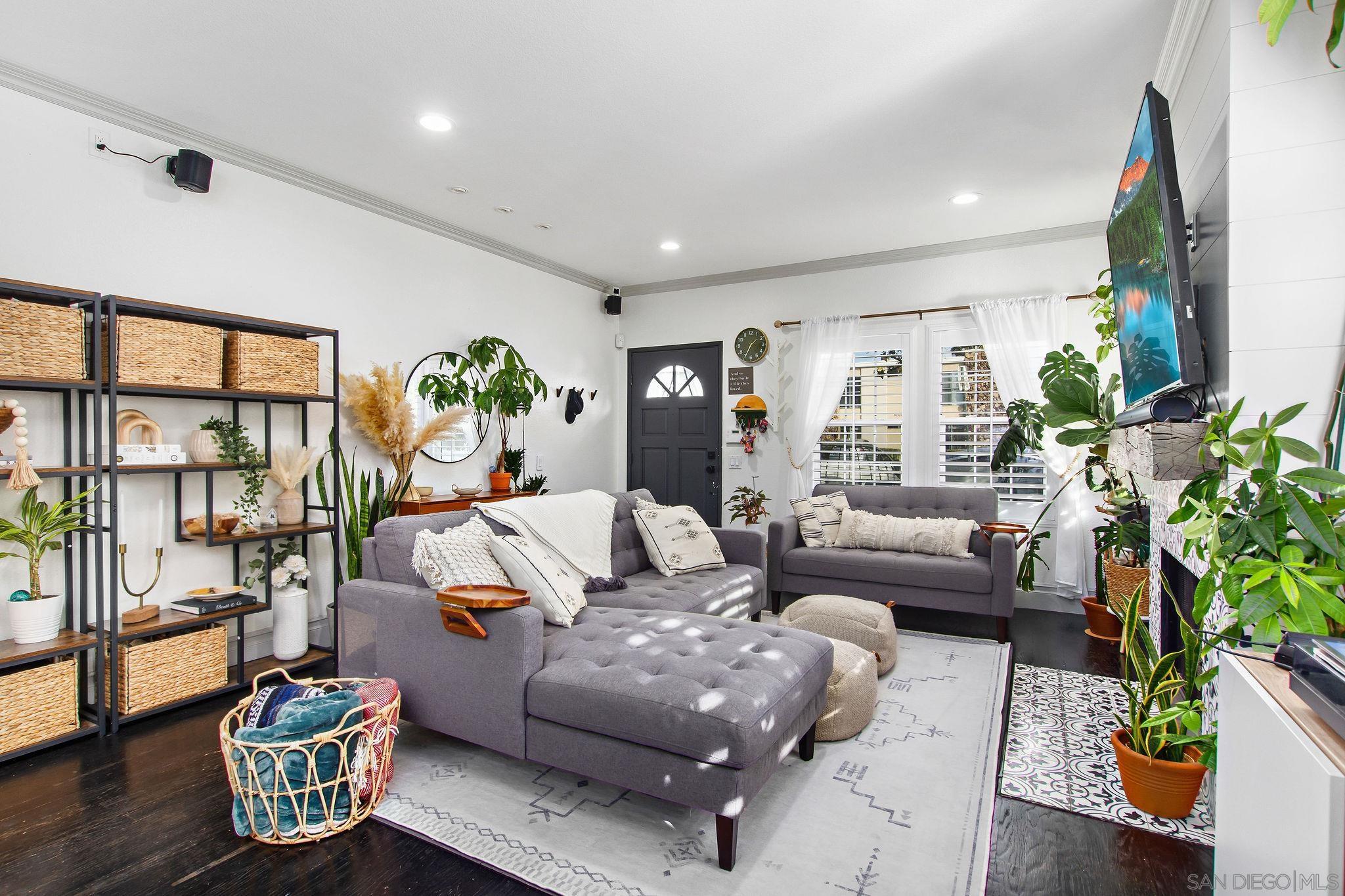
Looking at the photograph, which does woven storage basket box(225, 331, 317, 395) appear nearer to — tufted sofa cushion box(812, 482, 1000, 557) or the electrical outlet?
the electrical outlet

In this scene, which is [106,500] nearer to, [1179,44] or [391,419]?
[391,419]

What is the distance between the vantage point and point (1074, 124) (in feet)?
10.2

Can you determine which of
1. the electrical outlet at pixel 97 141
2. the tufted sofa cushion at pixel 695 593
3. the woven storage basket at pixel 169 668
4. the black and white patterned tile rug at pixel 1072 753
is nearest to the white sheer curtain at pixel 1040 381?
the black and white patterned tile rug at pixel 1072 753

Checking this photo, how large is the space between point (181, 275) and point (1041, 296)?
511cm

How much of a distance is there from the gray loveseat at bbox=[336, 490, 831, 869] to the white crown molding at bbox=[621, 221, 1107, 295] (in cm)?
363

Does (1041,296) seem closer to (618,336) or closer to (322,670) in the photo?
(618,336)

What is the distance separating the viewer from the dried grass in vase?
3.78 m

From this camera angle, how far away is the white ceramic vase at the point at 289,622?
11.0 ft

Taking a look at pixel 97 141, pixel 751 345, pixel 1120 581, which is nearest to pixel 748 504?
pixel 751 345

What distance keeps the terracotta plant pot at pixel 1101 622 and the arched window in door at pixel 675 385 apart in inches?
131

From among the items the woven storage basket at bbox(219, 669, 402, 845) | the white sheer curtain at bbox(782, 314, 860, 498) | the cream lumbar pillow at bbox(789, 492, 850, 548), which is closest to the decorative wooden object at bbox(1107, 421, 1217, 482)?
the woven storage basket at bbox(219, 669, 402, 845)

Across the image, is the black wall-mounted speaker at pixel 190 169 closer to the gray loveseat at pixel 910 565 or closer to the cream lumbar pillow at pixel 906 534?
the gray loveseat at pixel 910 565

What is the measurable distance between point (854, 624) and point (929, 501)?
1820mm

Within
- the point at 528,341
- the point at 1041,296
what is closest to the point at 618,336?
the point at 528,341
